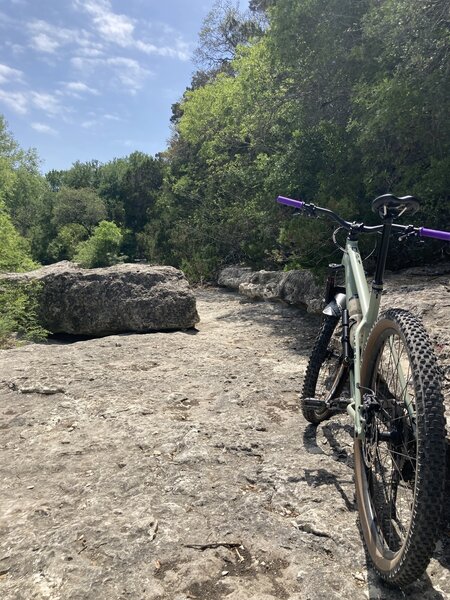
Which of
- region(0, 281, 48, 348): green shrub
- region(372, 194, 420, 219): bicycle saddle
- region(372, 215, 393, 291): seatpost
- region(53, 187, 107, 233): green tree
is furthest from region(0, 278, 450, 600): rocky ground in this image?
region(53, 187, 107, 233): green tree

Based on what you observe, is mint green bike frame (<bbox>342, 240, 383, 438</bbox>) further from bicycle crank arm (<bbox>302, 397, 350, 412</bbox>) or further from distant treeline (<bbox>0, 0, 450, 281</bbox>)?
distant treeline (<bbox>0, 0, 450, 281</bbox>)

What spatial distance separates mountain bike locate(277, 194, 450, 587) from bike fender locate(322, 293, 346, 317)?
0.26 metres

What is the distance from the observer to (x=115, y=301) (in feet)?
22.9

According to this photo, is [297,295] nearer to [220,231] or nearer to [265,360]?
[265,360]

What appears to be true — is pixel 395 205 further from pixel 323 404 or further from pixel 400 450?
pixel 323 404

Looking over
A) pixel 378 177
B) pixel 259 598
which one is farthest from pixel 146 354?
pixel 378 177

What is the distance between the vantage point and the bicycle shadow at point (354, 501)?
5.49ft

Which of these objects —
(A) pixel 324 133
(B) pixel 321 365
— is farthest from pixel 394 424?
(A) pixel 324 133

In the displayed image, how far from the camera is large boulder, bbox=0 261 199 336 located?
6.86 meters

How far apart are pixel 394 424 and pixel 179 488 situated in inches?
47.9

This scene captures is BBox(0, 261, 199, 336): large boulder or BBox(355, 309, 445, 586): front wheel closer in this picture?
BBox(355, 309, 445, 586): front wheel

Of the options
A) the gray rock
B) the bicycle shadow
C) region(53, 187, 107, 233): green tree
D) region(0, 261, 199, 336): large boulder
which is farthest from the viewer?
region(53, 187, 107, 233): green tree

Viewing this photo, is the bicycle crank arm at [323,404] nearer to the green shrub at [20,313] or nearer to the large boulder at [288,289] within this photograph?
the large boulder at [288,289]

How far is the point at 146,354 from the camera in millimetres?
5164
